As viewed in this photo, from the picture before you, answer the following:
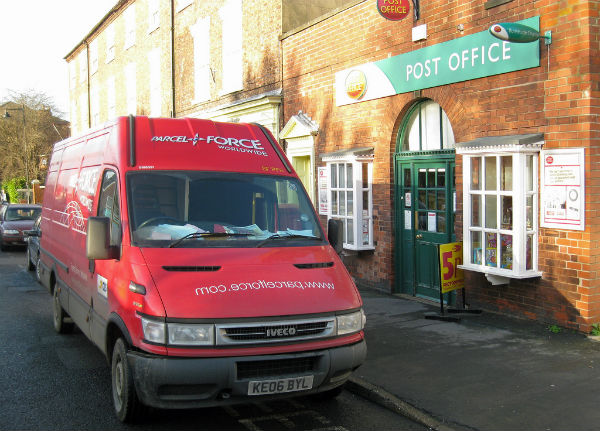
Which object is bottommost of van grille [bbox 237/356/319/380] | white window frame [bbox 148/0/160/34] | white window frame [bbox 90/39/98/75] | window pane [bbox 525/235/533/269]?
van grille [bbox 237/356/319/380]

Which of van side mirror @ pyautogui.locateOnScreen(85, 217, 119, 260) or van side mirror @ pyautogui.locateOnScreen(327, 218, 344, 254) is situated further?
van side mirror @ pyautogui.locateOnScreen(327, 218, 344, 254)

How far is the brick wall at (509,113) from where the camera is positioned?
682 centimetres

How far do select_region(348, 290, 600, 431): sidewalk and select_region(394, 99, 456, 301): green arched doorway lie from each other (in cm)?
161

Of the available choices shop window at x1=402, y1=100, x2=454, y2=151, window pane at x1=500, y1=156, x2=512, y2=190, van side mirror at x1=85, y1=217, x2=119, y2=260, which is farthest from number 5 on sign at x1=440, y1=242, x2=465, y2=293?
van side mirror at x1=85, y1=217, x2=119, y2=260

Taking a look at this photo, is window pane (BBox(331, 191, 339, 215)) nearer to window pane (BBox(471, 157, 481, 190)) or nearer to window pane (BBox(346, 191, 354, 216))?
window pane (BBox(346, 191, 354, 216))

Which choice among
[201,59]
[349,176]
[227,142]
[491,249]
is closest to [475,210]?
[491,249]

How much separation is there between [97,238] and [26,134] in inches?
1553

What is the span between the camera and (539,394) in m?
5.12

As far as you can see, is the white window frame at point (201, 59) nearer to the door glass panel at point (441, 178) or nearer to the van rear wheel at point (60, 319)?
the door glass panel at point (441, 178)

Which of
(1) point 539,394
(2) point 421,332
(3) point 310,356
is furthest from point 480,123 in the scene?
(3) point 310,356

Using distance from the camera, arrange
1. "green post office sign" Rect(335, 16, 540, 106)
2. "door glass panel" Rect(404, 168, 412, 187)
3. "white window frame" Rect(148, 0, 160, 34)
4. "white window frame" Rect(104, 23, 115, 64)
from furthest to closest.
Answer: "white window frame" Rect(104, 23, 115, 64) < "white window frame" Rect(148, 0, 160, 34) < "door glass panel" Rect(404, 168, 412, 187) < "green post office sign" Rect(335, 16, 540, 106)

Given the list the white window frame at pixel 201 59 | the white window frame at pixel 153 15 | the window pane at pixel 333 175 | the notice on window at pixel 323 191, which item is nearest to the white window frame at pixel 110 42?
the white window frame at pixel 153 15

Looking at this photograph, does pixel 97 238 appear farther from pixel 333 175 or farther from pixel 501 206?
pixel 333 175

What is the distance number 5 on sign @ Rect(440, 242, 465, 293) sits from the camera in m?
8.02
